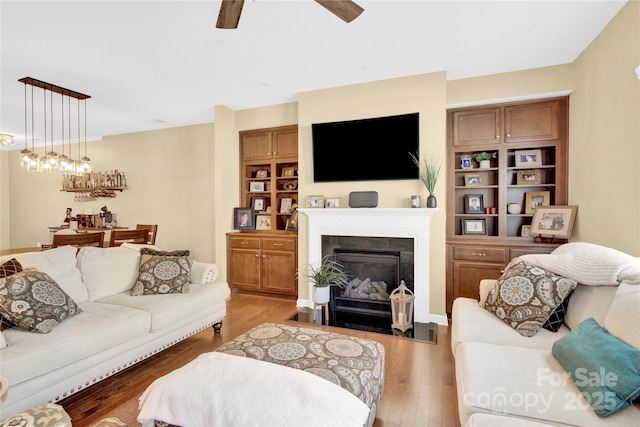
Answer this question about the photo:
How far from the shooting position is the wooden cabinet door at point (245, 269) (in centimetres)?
442

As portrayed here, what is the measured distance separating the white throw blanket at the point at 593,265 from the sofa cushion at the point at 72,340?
3086 mm

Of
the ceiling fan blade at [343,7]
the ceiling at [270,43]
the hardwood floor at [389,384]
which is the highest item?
the ceiling at [270,43]

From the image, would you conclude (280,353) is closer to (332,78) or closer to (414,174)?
(414,174)

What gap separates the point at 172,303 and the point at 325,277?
5.14ft

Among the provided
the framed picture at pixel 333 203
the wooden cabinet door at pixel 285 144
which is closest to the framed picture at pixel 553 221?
the framed picture at pixel 333 203

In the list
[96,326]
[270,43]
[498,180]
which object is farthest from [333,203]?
[96,326]

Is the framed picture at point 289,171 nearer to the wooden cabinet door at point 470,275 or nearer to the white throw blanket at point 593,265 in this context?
the wooden cabinet door at point 470,275

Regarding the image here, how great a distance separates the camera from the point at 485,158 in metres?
3.60

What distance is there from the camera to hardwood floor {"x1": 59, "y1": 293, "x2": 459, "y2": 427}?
6.15 ft

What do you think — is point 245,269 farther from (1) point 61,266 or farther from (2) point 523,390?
(2) point 523,390

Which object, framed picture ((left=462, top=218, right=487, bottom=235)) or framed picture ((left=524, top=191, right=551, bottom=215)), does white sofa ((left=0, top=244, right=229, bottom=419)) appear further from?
framed picture ((left=524, top=191, right=551, bottom=215))

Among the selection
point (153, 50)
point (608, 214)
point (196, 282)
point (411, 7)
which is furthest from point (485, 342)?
point (153, 50)

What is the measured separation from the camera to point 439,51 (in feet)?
9.54

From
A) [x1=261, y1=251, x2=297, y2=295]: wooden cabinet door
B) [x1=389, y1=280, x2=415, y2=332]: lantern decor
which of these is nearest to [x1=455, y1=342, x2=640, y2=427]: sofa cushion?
[x1=389, y1=280, x2=415, y2=332]: lantern decor
